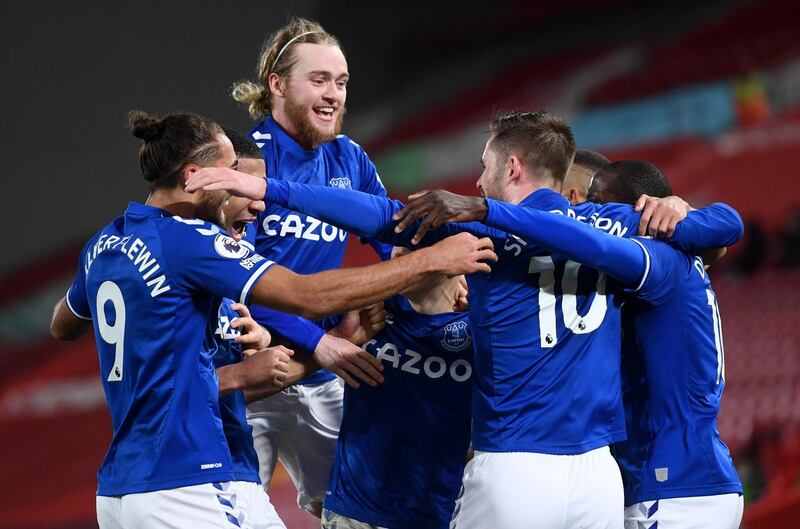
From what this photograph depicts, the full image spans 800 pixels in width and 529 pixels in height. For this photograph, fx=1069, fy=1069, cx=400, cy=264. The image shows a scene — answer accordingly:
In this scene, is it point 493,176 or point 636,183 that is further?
point 636,183

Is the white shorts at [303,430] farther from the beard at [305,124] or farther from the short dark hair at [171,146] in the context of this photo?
the short dark hair at [171,146]

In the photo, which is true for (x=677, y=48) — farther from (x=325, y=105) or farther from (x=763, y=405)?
(x=325, y=105)

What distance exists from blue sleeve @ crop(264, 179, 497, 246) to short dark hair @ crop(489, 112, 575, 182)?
0.33 meters

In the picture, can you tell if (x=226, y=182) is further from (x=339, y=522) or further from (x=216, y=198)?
(x=339, y=522)

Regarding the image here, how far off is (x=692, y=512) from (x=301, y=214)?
1.98m

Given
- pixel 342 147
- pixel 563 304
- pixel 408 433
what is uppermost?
pixel 342 147

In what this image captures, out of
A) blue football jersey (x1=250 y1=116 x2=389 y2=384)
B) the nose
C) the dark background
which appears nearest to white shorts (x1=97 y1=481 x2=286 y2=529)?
the nose

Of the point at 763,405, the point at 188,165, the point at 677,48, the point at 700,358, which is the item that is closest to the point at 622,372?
the point at 700,358

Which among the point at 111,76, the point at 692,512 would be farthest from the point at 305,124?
the point at 111,76

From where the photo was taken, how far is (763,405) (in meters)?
8.62

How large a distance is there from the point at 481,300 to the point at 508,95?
1568 cm

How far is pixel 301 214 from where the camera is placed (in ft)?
14.9

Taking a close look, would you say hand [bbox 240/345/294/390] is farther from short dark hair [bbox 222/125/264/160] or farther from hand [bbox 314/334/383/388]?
short dark hair [bbox 222/125/264/160]

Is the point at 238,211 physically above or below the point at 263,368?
above
